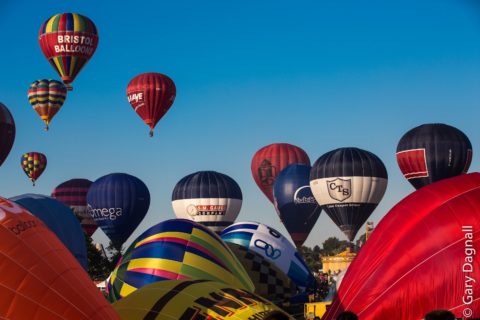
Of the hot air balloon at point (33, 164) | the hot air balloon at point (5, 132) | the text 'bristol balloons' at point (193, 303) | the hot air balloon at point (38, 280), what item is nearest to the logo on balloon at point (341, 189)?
the hot air balloon at point (5, 132)

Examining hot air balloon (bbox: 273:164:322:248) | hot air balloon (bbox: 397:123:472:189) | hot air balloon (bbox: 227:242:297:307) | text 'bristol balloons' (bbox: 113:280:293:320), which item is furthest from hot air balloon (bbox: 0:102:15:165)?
text 'bristol balloons' (bbox: 113:280:293:320)

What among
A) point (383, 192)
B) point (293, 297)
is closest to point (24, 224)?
point (293, 297)

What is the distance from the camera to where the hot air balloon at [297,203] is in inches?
1805

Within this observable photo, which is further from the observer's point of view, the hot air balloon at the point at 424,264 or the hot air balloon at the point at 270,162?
the hot air balloon at the point at 270,162

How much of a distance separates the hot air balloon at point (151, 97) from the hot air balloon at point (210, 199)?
12.8 feet

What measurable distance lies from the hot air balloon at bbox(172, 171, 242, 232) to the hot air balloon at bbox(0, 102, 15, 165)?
889 centimetres

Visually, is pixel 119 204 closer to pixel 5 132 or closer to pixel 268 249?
pixel 5 132

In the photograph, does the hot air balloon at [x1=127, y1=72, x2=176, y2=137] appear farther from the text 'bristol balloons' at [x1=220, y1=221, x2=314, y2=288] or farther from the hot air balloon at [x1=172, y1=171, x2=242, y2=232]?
the text 'bristol balloons' at [x1=220, y1=221, x2=314, y2=288]

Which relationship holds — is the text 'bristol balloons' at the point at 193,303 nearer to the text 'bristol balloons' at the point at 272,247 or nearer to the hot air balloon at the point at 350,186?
the text 'bristol balloons' at the point at 272,247

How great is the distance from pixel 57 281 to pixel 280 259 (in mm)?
13491

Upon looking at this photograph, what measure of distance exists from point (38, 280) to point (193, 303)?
2.17 m

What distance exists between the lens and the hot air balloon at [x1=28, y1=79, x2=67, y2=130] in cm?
4544

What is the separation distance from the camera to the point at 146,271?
15305 mm

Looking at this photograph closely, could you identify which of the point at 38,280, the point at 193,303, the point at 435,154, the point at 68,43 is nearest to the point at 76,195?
the point at 68,43
